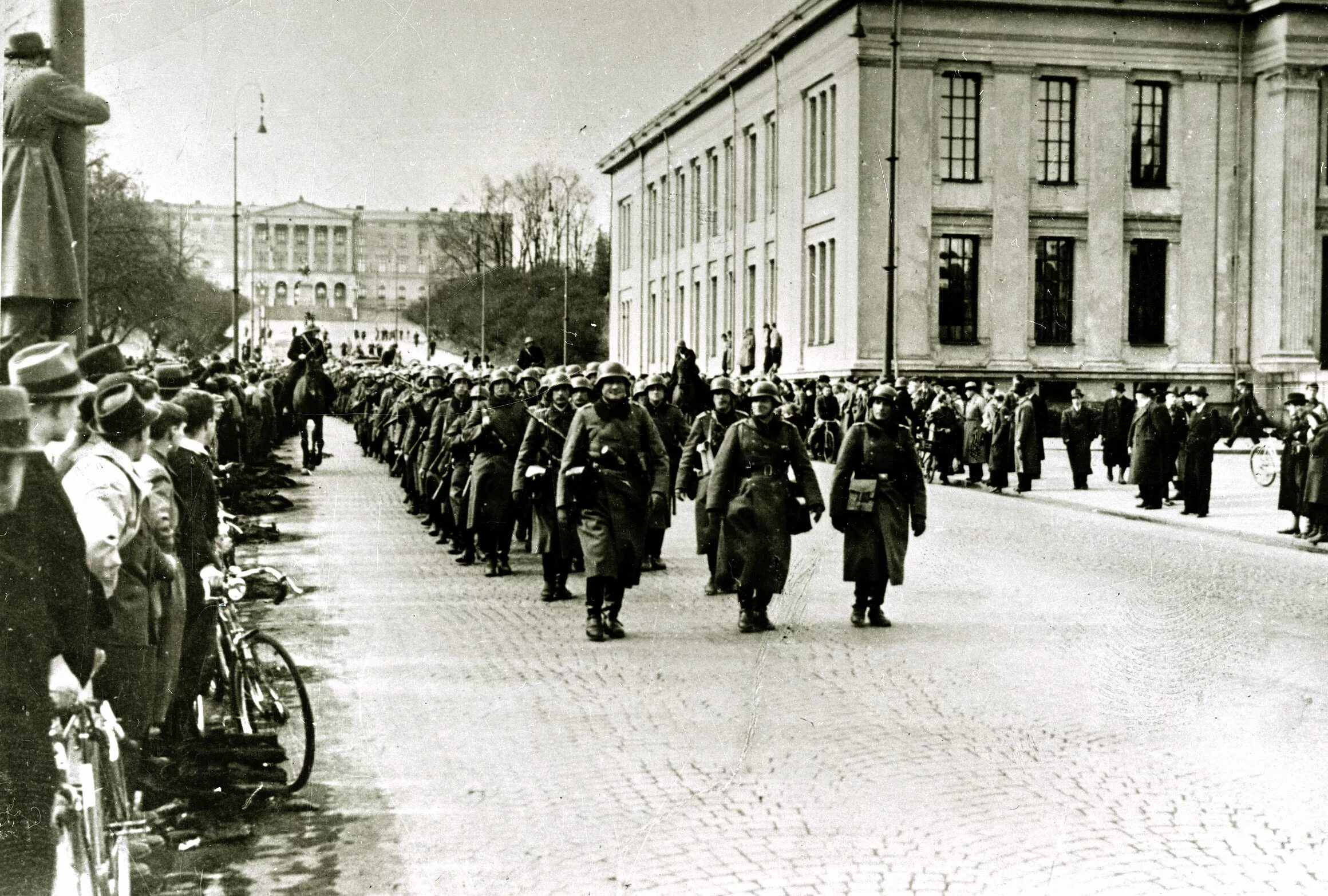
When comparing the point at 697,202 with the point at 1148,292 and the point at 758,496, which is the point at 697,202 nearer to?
the point at 1148,292

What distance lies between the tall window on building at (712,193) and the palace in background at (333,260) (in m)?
73.5

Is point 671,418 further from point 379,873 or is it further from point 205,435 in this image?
point 379,873

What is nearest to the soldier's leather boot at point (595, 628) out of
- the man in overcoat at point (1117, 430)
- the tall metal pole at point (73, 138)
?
the tall metal pole at point (73, 138)

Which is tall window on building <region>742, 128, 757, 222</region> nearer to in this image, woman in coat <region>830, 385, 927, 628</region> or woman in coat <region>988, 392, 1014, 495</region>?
woman in coat <region>988, 392, 1014, 495</region>

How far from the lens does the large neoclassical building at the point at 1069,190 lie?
44969 mm

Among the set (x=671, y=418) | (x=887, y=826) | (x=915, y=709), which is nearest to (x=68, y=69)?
(x=887, y=826)

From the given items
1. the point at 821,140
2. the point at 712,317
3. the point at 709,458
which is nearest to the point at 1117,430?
the point at 709,458

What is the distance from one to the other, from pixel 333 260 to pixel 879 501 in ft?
492

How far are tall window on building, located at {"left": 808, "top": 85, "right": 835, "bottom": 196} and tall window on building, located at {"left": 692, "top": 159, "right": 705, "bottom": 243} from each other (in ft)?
43.5

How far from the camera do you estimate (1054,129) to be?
46312 millimetres

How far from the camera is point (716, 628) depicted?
1186cm

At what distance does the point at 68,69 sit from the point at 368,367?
1510 inches

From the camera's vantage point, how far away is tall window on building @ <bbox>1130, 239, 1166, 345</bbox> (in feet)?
156

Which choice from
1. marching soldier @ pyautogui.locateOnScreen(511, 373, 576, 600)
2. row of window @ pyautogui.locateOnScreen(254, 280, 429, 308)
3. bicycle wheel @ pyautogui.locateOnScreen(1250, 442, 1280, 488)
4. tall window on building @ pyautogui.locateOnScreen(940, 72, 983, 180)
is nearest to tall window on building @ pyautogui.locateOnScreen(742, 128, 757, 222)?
tall window on building @ pyautogui.locateOnScreen(940, 72, 983, 180)
